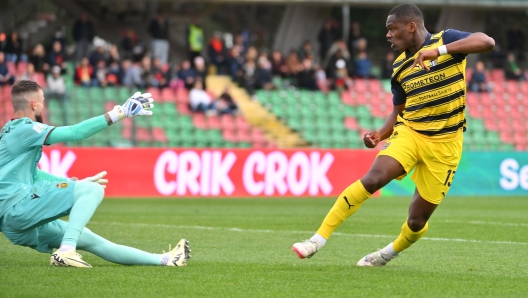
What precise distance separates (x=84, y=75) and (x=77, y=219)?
1551cm

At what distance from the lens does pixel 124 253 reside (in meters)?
7.11

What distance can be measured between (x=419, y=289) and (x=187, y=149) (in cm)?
1306

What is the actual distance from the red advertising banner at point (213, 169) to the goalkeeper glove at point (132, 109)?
1128 cm

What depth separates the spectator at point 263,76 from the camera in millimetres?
24094

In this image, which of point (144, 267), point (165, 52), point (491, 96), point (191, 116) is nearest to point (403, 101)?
point (144, 267)

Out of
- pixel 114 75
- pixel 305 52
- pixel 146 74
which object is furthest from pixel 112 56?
pixel 305 52

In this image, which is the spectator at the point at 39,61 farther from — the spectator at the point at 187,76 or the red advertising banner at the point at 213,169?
the red advertising banner at the point at 213,169

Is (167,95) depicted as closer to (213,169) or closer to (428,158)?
(213,169)

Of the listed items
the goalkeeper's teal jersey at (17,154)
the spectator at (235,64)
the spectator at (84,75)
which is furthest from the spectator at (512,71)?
the goalkeeper's teal jersey at (17,154)

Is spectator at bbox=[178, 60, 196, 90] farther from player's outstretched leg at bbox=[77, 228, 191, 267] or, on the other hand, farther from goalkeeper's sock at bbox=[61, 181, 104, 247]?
goalkeeper's sock at bbox=[61, 181, 104, 247]

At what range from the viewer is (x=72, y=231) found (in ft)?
22.1

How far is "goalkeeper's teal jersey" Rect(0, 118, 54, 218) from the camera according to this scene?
6.65 m

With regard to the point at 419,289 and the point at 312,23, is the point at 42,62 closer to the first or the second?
the point at 312,23

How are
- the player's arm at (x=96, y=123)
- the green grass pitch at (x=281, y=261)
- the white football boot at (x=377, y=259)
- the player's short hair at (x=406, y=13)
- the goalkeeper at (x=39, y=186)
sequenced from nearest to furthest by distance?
the green grass pitch at (x=281, y=261) → the player's arm at (x=96, y=123) → the goalkeeper at (x=39, y=186) → the player's short hair at (x=406, y=13) → the white football boot at (x=377, y=259)
